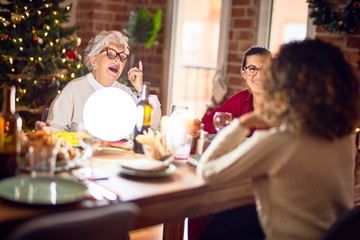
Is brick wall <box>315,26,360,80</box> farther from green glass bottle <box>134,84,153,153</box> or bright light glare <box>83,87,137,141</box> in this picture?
bright light glare <box>83,87,137,141</box>

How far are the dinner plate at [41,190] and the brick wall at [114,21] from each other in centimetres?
344

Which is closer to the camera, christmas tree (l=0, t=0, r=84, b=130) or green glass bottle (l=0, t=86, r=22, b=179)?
green glass bottle (l=0, t=86, r=22, b=179)

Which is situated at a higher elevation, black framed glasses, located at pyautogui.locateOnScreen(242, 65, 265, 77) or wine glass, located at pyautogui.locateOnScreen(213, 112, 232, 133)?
black framed glasses, located at pyautogui.locateOnScreen(242, 65, 265, 77)

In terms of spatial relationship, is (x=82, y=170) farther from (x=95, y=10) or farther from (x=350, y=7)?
(x=95, y=10)

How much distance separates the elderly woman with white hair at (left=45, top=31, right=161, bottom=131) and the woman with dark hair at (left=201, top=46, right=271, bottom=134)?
500mm

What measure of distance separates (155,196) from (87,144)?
0.48 meters

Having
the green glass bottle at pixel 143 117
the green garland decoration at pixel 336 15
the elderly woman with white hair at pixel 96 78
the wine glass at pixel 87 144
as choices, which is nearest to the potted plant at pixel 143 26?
the green garland decoration at pixel 336 15

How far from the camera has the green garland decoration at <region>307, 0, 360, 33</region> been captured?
3141 millimetres

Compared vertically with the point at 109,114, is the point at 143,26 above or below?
above

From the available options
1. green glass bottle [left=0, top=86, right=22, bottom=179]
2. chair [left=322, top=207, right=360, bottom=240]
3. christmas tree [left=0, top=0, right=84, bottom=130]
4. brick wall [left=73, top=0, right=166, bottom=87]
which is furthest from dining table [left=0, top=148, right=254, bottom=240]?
brick wall [left=73, top=0, right=166, bottom=87]

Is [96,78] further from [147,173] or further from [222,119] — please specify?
[147,173]

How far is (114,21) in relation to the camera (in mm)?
4992

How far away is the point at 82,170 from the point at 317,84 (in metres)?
0.84

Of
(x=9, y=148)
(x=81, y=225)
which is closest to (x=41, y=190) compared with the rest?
(x=9, y=148)
